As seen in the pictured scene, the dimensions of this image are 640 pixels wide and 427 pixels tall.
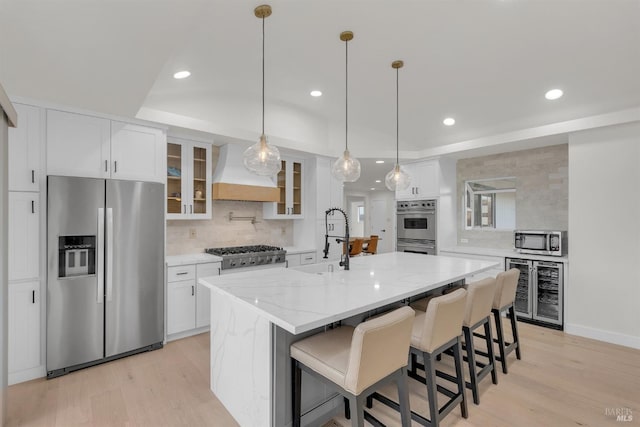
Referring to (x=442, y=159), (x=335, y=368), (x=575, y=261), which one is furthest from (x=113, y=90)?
→ (x=575, y=261)

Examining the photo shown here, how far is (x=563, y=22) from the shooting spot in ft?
8.00

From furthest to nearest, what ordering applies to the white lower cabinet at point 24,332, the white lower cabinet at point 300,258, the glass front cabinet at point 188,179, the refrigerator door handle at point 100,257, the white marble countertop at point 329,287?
the white lower cabinet at point 300,258 < the glass front cabinet at point 188,179 < the refrigerator door handle at point 100,257 < the white lower cabinet at point 24,332 < the white marble countertop at point 329,287

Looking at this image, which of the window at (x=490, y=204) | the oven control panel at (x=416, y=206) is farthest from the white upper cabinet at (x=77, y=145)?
the window at (x=490, y=204)

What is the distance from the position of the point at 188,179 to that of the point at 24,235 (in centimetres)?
164

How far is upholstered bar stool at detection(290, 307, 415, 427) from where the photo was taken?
1479 millimetres

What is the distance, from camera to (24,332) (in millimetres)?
2607

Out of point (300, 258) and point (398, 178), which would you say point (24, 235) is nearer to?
point (300, 258)

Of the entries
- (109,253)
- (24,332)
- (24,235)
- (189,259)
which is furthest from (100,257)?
(189,259)

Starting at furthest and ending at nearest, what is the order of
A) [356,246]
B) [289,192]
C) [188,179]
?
[356,246], [289,192], [188,179]

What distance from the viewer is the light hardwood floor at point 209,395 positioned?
216cm

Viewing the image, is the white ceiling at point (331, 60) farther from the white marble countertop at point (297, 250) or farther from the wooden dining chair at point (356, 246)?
the wooden dining chair at point (356, 246)

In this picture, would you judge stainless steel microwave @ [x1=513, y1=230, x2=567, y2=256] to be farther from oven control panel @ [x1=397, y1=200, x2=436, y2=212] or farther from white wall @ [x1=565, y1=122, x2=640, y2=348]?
oven control panel @ [x1=397, y1=200, x2=436, y2=212]

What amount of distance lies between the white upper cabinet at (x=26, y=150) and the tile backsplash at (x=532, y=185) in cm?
558

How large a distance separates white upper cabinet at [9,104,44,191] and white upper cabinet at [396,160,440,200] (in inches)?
184
